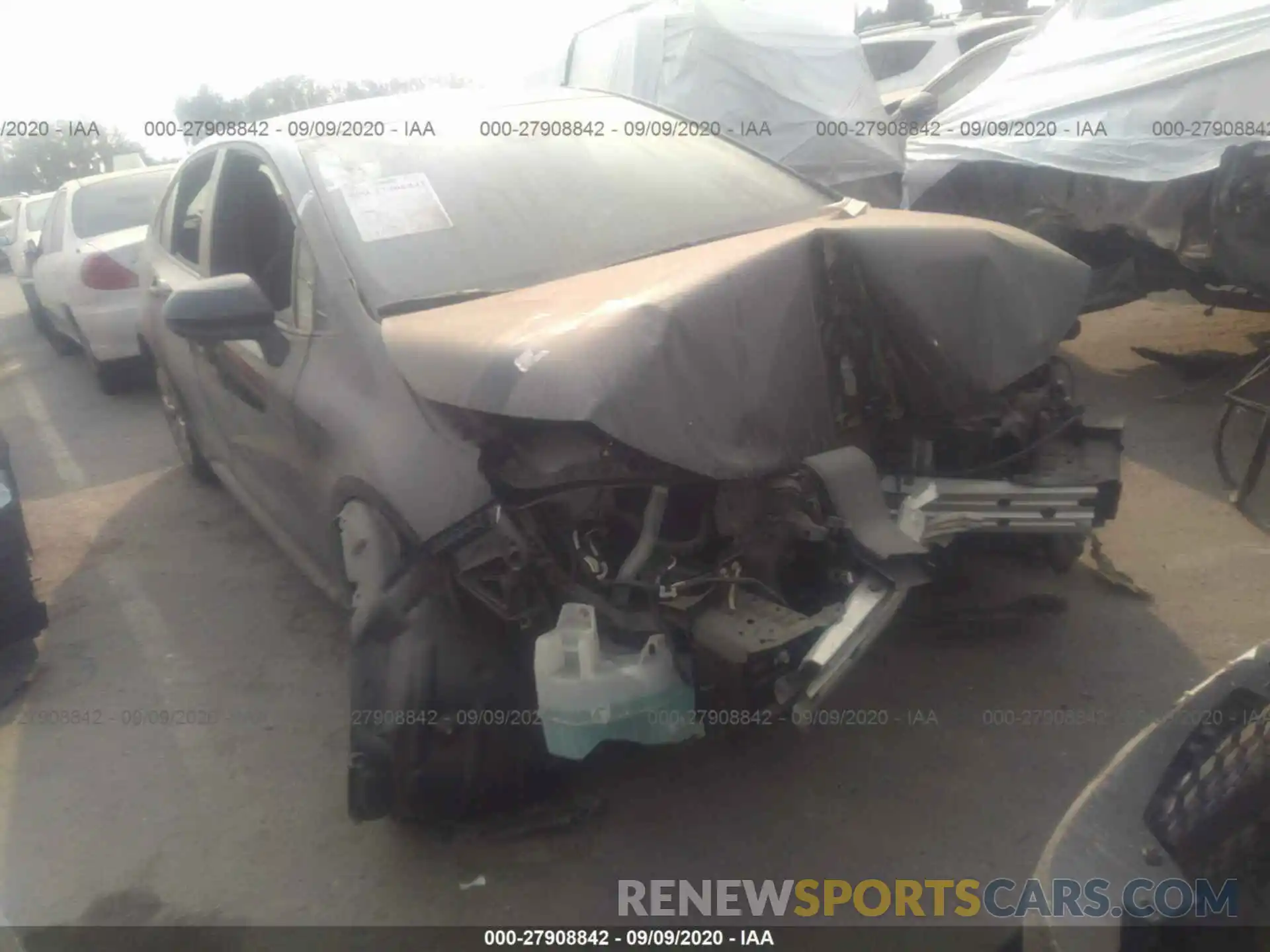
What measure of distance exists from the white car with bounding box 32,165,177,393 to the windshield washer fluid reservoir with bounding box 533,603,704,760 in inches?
212

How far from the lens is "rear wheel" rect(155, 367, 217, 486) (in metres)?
4.96

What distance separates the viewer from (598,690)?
2.13 metres

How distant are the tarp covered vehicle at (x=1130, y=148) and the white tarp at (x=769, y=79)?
1.78ft

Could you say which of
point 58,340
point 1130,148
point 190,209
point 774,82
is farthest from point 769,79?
point 58,340

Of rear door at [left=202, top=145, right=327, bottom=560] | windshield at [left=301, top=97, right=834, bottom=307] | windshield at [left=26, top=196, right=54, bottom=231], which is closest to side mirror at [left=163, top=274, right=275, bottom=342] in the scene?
rear door at [left=202, top=145, right=327, bottom=560]

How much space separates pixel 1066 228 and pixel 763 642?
13.6ft

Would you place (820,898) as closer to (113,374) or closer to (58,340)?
(113,374)

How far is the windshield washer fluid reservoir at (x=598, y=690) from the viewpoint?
7.03 feet

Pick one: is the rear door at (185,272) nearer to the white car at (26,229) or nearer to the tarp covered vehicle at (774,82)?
the tarp covered vehicle at (774,82)

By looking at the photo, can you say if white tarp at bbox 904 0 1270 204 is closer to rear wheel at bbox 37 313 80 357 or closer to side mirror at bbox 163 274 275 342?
side mirror at bbox 163 274 275 342

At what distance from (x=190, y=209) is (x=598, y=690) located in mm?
3340

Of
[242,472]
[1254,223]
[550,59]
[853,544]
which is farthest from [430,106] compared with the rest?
[550,59]

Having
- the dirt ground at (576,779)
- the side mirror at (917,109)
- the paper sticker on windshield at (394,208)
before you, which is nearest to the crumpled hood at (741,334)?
the paper sticker on windshield at (394,208)

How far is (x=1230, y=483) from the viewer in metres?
4.25
